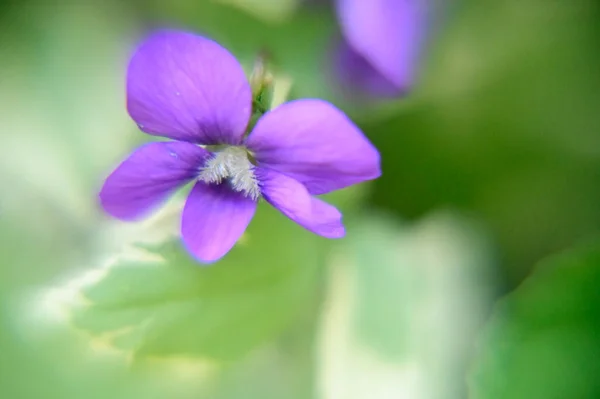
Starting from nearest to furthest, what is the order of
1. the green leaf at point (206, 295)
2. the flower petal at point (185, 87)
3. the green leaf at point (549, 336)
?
the flower petal at point (185, 87)
the green leaf at point (206, 295)
the green leaf at point (549, 336)

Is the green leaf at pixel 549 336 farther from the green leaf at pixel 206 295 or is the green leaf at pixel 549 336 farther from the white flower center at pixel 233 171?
the white flower center at pixel 233 171

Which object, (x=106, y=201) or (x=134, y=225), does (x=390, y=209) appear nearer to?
(x=134, y=225)

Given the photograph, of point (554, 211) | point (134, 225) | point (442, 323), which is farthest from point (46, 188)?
point (554, 211)

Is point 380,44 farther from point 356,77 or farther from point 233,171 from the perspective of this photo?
point 233,171

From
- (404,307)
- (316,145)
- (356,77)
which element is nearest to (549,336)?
(404,307)

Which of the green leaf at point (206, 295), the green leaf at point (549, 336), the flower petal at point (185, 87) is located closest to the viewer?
the flower petal at point (185, 87)

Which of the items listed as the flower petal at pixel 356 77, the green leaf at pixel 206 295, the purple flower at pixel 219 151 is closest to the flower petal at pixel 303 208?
the purple flower at pixel 219 151

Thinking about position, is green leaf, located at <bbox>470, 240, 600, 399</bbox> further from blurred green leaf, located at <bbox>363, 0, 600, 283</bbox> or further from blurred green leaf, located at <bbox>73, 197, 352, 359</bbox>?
blurred green leaf, located at <bbox>73, 197, 352, 359</bbox>
